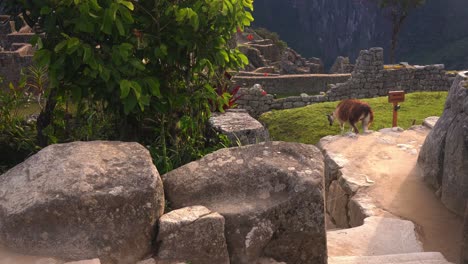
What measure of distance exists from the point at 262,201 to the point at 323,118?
9.69 meters

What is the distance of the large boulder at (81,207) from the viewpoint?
3029 millimetres

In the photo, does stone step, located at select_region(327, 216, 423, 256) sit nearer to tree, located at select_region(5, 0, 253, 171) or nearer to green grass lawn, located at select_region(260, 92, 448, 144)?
tree, located at select_region(5, 0, 253, 171)

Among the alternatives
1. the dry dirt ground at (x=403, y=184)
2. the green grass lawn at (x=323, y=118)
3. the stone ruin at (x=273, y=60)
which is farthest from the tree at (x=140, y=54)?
the stone ruin at (x=273, y=60)

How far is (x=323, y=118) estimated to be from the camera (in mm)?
12961

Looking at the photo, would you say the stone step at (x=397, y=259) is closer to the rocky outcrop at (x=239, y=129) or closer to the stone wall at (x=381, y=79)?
the rocky outcrop at (x=239, y=129)

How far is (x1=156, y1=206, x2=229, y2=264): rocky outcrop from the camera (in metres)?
3.24

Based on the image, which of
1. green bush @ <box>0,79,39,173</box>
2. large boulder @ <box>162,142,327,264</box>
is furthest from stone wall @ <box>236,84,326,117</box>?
large boulder @ <box>162,142,327,264</box>

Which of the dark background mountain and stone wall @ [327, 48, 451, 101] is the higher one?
stone wall @ [327, 48, 451, 101]

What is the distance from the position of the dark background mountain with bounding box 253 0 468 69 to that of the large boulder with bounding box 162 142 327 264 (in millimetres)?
65185

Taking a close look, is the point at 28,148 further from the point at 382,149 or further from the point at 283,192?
the point at 382,149

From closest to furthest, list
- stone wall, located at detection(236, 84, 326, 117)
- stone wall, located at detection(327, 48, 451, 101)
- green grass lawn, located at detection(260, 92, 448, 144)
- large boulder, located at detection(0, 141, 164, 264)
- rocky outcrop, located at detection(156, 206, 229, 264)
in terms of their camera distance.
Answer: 1. large boulder, located at detection(0, 141, 164, 264)
2. rocky outcrop, located at detection(156, 206, 229, 264)
3. green grass lawn, located at detection(260, 92, 448, 144)
4. stone wall, located at detection(236, 84, 326, 117)
5. stone wall, located at detection(327, 48, 451, 101)

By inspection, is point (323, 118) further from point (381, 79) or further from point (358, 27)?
point (358, 27)

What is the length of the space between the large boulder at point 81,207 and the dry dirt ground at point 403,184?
3.58 metres

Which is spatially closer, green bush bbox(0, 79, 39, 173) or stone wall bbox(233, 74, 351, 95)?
green bush bbox(0, 79, 39, 173)
